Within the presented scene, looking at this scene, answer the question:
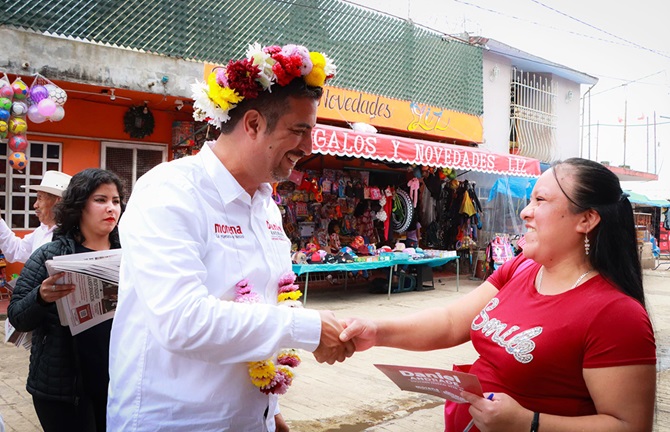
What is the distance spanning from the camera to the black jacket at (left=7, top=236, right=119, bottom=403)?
2844mm

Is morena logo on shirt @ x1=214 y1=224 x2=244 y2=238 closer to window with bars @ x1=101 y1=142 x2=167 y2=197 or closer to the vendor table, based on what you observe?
the vendor table

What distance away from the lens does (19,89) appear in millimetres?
7438

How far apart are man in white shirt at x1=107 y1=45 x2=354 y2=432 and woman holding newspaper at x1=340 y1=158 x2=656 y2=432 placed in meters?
0.46

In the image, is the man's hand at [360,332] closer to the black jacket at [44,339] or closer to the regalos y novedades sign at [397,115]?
the black jacket at [44,339]

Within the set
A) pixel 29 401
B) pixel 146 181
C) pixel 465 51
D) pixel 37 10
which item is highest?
pixel 465 51

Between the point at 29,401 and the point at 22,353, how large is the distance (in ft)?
5.62

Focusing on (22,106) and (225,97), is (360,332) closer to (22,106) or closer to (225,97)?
(225,97)

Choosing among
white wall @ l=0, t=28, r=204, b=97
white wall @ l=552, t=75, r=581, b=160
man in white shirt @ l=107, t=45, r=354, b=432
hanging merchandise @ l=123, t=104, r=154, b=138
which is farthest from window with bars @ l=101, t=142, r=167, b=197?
white wall @ l=552, t=75, r=581, b=160

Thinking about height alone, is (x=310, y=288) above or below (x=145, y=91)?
below

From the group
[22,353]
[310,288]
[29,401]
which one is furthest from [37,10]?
[310,288]

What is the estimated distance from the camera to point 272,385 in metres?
2.02

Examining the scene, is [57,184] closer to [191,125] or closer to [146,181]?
[146,181]

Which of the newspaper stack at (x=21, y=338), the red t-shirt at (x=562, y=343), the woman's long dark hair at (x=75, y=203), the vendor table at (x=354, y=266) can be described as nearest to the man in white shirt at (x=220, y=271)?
the red t-shirt at (x=562, y=343)

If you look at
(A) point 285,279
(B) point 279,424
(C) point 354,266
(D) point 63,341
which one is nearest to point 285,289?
(A) point 285,279
